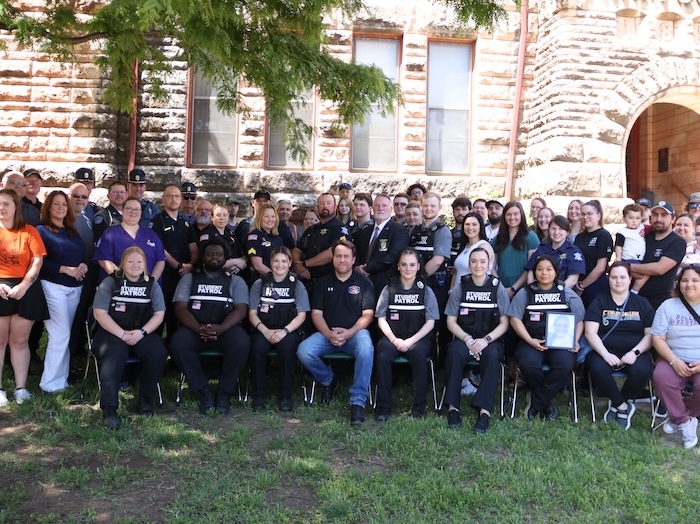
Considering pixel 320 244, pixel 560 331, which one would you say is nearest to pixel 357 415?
pixel 560 331

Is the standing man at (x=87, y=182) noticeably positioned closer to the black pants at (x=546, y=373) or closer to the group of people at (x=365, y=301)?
the group of people at (x=365, y=301)

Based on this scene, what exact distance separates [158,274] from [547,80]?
26.6ft

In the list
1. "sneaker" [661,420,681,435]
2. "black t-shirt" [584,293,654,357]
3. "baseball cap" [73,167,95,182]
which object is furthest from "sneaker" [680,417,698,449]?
"baseball cap" [73,167,95,182]

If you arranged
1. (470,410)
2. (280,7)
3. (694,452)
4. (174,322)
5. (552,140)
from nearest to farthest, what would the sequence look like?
(694,452)
(280,7)
(470,410)
(174,322)
(552,140)

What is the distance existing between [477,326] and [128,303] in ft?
10.6

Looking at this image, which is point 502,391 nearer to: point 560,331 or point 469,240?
point 560,331

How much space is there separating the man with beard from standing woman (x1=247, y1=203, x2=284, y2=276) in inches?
12.3

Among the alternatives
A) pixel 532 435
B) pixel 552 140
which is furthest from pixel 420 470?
pixel 552 140

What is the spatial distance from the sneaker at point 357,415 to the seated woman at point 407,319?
12.5 inches

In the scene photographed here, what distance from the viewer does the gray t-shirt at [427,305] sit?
5.84 meters

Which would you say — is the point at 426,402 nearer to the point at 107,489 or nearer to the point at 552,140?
the point at 107,489

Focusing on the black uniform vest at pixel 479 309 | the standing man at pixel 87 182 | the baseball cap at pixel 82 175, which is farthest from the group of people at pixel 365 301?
the baseball cap at pixel 82 175

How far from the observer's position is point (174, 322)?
21.8 feet

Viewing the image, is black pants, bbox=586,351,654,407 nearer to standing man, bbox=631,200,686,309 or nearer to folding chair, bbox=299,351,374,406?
standing man, bbox=631,200,686,309
